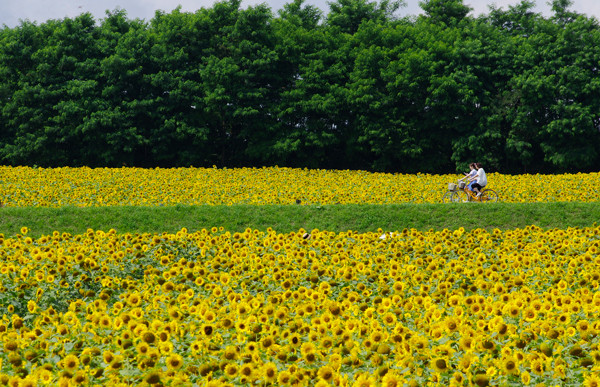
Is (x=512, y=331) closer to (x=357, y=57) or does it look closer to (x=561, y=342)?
(x=561, y=342)

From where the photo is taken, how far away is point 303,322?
163 inches

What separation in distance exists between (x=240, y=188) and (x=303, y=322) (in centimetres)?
1705

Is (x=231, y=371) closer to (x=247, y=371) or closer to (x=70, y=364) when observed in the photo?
(x=247, y=371)

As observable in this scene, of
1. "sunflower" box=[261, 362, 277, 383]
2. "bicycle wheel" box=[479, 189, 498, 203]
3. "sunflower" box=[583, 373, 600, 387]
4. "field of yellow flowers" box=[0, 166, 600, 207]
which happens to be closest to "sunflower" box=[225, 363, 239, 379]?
"sunflower" box=[261, 362, 277, 383]

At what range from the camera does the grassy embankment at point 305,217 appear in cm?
1345

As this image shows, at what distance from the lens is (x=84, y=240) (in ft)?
26.5

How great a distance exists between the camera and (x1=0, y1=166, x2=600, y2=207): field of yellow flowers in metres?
18.5

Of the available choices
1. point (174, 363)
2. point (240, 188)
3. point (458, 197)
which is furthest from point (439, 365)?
point (240, 188)

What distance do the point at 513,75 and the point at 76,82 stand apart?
23.8 m

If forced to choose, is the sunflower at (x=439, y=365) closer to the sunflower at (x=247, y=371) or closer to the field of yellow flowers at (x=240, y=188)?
the sunflower at (x=247, y=371)

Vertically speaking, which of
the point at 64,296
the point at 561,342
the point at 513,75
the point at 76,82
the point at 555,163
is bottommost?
the point at 64,296

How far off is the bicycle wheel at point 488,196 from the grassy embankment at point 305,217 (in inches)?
131

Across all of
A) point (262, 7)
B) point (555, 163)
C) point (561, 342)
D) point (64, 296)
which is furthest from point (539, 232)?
point (262, 7)

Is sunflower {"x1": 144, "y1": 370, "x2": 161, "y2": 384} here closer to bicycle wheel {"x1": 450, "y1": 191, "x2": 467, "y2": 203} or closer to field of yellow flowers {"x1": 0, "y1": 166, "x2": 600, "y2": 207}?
field of yellow flowers {"x1": 0, "y1": 166, "x2": 600, "y2": 207}
